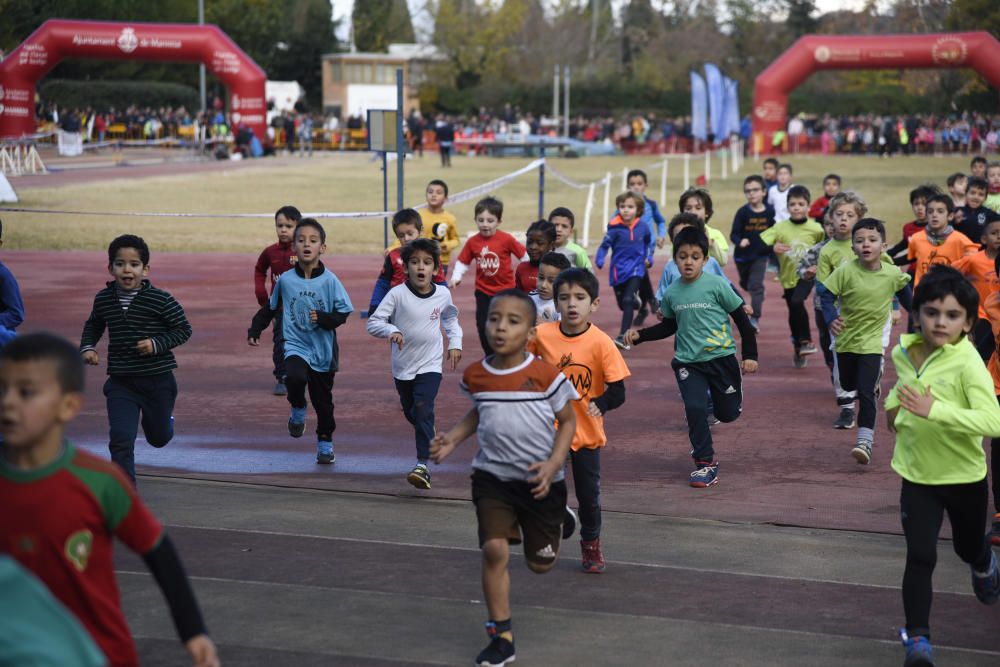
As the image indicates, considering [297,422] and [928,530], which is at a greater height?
[928,530]

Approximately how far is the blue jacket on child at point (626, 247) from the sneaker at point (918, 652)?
9.08m

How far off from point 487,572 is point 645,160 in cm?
5224

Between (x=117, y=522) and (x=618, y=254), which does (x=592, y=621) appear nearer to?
(x=117, y=522)

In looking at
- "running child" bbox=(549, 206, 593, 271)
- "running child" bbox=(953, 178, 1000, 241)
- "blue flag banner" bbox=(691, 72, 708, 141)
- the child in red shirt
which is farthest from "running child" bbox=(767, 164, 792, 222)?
"blue flag banner" bbox=(691, 72, 708, 141)

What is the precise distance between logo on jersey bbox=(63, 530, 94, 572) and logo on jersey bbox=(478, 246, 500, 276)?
8.39 m

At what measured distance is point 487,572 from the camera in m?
5.43

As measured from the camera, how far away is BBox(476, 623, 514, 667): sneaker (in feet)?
17.7

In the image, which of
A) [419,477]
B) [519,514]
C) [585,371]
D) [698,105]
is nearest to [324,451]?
[419,477]

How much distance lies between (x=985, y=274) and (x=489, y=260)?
435 cm

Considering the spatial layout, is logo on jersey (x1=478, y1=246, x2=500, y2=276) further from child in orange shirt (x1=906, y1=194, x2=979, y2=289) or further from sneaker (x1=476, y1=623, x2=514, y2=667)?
sneaker (x1=476, y1=623, x2=514, y2=667)

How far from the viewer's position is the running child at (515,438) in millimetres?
5527

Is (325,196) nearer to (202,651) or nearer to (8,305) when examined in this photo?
(8,305)

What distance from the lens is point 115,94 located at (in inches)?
2635

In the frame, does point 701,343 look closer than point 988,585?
No
